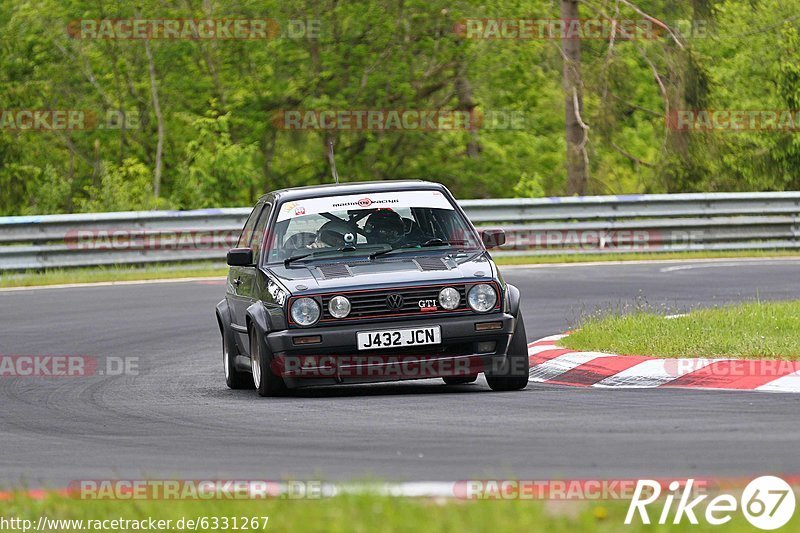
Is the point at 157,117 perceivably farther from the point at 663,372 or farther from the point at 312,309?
the point at 663,372

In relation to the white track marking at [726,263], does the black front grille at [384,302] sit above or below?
above

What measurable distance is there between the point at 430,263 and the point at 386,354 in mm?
831

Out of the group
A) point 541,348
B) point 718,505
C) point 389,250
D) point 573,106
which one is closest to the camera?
point 718,505

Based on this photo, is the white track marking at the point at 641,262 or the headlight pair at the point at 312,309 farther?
the white track marking at the point at 641,262

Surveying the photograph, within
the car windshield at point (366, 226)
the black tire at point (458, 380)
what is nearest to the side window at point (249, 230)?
the car windshield at point (366, 226)

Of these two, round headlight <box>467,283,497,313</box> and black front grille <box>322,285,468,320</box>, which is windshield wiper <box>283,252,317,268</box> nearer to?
black front grille <box>322,285,468,320</box>

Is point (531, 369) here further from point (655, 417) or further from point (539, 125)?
point (539, 125)

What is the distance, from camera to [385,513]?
516cm

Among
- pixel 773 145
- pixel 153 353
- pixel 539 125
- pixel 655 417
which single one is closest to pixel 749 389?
pixel 655 417

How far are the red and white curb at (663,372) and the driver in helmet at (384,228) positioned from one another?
1.52 metres

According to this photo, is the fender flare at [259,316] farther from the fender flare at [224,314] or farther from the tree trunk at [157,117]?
the tree trunk at [157,117]

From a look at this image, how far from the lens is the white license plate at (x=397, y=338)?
31.8 ft

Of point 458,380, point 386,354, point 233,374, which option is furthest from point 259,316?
point 458,380

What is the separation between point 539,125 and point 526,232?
21962 mm
